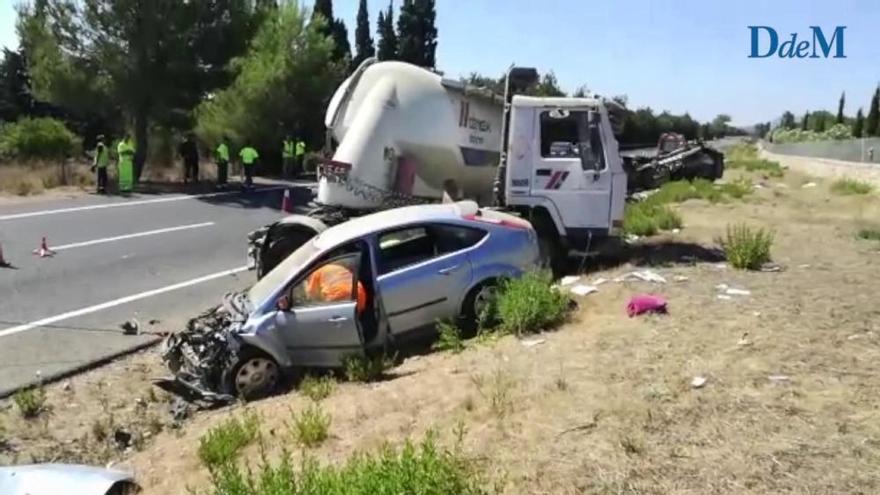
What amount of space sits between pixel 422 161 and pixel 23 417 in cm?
625

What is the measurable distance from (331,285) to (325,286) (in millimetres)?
55

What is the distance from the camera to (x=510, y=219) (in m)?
8.41

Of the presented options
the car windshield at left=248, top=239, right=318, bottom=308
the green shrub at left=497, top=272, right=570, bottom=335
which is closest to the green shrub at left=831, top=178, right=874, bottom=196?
the green shrub at left=497, top=272, right=570, bottom=335

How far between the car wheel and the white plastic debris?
11.6 ft

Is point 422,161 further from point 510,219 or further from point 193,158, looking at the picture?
point 193,158

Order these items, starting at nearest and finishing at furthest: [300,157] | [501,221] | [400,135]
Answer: [501,221] < [400,135] < [300,157]

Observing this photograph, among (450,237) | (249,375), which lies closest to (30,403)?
(249,375)

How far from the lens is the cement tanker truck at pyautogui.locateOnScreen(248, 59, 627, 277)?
1072cm

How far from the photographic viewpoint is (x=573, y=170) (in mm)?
10789

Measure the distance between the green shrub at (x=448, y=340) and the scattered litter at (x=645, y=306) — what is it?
5.80ft

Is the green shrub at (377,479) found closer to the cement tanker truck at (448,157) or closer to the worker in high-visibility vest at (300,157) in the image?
the cement tanker truck at (448,157)

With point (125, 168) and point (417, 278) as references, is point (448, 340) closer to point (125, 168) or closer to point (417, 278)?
point (417, 278)

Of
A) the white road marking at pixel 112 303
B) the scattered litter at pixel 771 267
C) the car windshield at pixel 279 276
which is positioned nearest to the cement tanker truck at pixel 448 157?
the white road marking at pixel 112 303

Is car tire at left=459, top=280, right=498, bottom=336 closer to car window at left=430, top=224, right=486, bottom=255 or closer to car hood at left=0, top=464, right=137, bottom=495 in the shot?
car window at left=430, top=224, right=486, bottom=255
